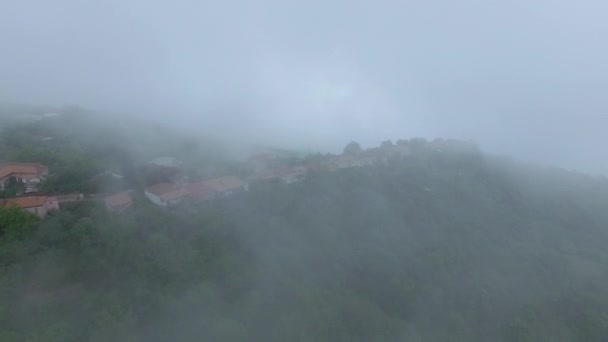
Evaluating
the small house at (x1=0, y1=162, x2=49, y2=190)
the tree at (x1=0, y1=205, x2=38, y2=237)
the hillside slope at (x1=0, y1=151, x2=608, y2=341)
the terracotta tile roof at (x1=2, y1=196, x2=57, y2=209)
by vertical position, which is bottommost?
the hillside slope at (x1=0, y1=151, x2=608, y2=341)

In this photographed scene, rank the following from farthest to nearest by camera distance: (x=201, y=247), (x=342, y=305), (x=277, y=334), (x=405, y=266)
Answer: (x=405, y=266)
(x=201, y=247)
(x=342, y=305)
(x=277, y=334)

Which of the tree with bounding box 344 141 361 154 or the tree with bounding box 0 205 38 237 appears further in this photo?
the tree with bounding box 344 141 361 154

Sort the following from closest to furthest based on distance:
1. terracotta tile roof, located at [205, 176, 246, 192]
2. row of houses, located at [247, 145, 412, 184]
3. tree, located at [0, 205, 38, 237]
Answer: tree, located at [0, 205, 38, 237] → terracotta tile roof, located at [205, 176, 246, 192] → row of houses, located at [247, 145, 412, 184]

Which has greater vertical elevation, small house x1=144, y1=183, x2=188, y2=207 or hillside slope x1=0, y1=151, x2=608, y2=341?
small house x1=144, y1=183, x2=188, y2=207

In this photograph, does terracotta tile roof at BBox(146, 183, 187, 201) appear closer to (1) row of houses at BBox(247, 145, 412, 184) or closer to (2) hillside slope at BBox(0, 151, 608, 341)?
(2) hillside slope at BBox(0, 151, 608, 341)

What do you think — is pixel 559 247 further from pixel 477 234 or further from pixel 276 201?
pixel 276 201

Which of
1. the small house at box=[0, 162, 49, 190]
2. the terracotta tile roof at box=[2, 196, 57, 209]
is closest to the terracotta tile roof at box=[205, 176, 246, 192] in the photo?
the terracotta tile roof at box=[2, 196, 57, 209]

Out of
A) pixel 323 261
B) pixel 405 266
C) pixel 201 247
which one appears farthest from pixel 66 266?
pixel 405 266

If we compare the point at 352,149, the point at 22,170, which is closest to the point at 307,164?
the point at 352,149
